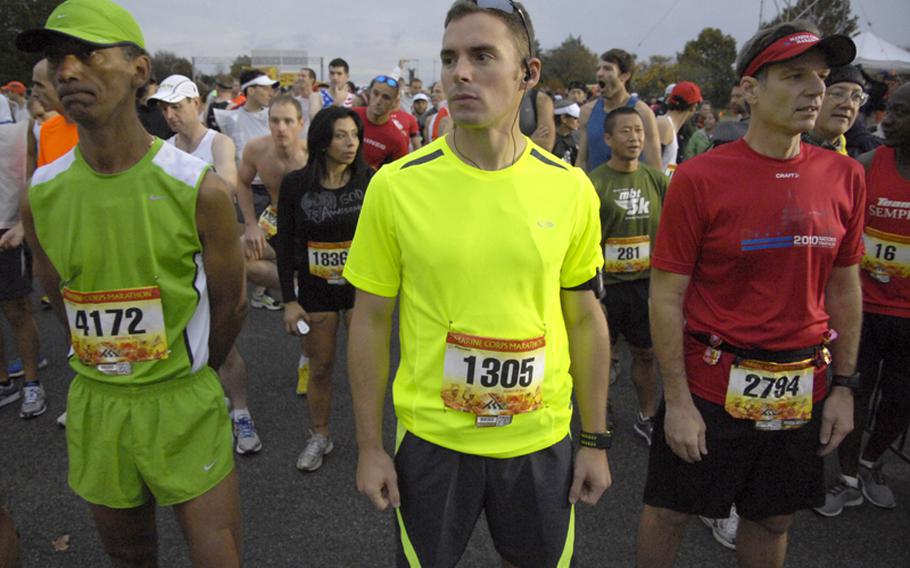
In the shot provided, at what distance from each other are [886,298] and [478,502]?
245 centimetres

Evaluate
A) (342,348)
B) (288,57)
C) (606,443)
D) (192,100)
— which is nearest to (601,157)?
(342,348)

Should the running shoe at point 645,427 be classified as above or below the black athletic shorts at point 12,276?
below

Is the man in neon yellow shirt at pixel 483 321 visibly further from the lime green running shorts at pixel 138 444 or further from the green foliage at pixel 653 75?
the green foliage at pixel 653 75

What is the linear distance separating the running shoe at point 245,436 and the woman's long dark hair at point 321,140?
1.54m

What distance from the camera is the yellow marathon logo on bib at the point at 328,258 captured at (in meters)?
3.46

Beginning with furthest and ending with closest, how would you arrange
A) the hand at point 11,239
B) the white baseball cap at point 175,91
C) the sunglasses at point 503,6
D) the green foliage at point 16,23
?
the green foliage at point 16,23, the white baseball cap at point 175,91, the hand at point 11,239, the sunglasses at point 503,6

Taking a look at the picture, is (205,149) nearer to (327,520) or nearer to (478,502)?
(327,520)

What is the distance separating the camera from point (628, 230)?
3.79 meters

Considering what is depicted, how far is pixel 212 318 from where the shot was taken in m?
2.19

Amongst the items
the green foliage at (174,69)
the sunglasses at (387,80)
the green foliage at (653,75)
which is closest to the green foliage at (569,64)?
the green foliage at (653,75)

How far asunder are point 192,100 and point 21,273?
1700 mm

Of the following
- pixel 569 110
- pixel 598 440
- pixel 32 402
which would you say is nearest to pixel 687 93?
pixel 569 110

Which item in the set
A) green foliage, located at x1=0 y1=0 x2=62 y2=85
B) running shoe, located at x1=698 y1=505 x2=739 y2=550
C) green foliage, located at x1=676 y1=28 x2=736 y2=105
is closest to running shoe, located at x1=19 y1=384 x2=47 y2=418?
running shoe, located at x1=698 y1=505 x2=739 y2=550

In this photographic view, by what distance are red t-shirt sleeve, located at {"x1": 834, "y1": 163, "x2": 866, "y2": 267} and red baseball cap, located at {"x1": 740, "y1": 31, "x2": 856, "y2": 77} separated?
14.6 inches
